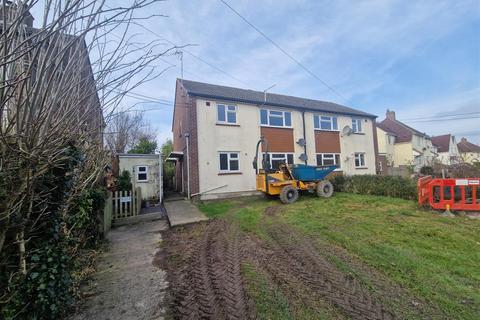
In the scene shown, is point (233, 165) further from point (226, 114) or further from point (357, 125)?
point (357, 125)

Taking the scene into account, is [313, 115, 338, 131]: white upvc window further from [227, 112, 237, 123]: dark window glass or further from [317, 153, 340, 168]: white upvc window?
[227, 112, 237, 123]: dark window glass

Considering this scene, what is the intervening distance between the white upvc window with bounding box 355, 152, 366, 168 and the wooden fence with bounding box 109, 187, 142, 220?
51.8 feet

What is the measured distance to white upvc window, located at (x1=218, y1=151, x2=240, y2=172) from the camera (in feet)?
39.0

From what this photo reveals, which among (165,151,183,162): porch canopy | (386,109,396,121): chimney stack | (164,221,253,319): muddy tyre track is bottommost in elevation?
(164,221,253,319): muddy tyre track

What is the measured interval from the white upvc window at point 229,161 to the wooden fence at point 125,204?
497 centimetres

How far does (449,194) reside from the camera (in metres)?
7.42

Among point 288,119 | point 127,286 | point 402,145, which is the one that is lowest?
point 127,286

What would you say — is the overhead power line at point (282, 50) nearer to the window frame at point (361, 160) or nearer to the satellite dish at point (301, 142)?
the satellite dish at point (301, 142)

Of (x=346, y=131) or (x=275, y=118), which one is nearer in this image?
(x=275, y=118)

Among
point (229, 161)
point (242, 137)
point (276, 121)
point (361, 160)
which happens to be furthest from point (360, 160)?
point (229, 161)

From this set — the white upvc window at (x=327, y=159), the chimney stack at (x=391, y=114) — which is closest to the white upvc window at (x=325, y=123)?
the white upvc window at (x=327, y=159)

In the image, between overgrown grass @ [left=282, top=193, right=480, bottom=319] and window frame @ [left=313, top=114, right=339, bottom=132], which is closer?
overgrown grass @ [left=282, top=193, right=480, bottom=319]

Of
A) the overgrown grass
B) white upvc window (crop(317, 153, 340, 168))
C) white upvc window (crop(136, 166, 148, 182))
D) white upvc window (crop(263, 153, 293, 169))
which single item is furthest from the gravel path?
white upvc window (crop(317, 153, 340, 168))

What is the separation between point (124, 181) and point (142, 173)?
1243mm
